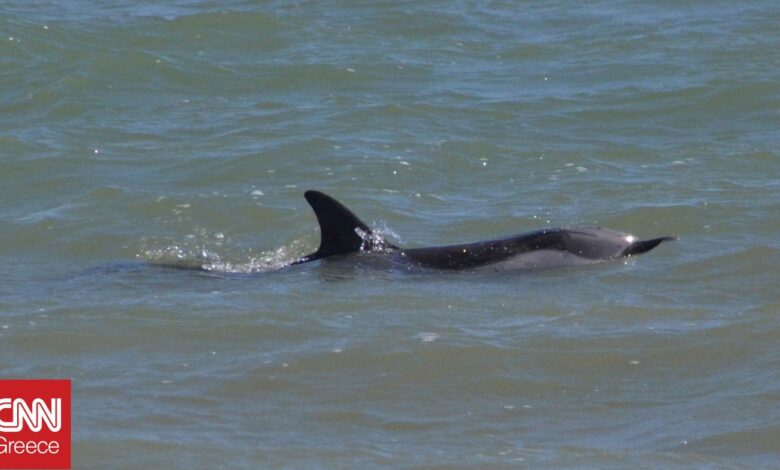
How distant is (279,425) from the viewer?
7.28 m

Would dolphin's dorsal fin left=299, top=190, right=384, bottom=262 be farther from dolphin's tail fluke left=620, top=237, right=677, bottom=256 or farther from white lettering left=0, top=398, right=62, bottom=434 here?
white lettering left=0, top=398, right=62, bottom=434

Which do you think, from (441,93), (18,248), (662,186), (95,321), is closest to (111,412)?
(95,321)

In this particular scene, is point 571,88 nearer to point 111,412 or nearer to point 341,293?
point 341,293

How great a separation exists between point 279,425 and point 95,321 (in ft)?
7.64

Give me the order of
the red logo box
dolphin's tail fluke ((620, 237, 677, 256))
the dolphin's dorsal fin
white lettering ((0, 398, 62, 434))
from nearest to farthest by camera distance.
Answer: the red logo box < white lettering ((0, 398, 62, 434)) < the dolphin's dorsal fin < dolphin's tail fluke ((620, 237, 677, 256))

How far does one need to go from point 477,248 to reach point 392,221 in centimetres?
192

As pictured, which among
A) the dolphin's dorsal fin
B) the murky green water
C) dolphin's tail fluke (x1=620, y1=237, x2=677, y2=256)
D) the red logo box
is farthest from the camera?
dolphin's tail fluke (x1=620, y1=237, x2=677, y2=256)

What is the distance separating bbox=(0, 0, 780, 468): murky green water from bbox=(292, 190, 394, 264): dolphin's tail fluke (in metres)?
0.29

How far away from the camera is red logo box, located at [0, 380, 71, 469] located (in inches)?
259

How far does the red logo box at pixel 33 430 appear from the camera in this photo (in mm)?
6574

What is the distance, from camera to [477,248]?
10.8 meters

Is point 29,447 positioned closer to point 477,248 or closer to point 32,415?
point 32,415

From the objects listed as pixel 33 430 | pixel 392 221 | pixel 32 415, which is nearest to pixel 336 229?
pixel 392 221

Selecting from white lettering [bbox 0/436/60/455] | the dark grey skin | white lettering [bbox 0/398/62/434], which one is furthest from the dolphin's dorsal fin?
white lettering [bbox 0/436/60/455]
